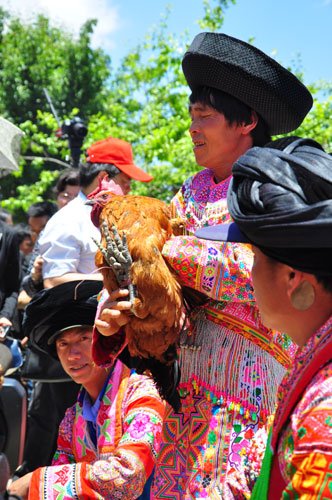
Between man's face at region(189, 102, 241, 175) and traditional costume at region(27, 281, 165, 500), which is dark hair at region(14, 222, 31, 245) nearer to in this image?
traditional costume at region(27, 281, 165, 500)

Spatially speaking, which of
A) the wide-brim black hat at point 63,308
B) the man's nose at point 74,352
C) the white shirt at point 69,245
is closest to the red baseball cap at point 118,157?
the white shirt at point 69,245

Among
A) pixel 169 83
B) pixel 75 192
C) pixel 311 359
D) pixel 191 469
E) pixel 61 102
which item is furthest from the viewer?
pixel 61 102

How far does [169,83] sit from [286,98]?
1014 centimetres

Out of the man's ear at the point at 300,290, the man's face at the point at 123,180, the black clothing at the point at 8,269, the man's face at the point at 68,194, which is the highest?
the man's face at the point at 68,194

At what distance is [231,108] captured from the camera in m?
2.38

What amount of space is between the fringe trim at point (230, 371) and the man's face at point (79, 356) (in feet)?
3.21

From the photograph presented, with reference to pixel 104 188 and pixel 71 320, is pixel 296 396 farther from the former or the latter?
pixel 71 320

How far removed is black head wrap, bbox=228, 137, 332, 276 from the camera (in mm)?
1321

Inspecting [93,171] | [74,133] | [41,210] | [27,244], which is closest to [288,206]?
[93,171]

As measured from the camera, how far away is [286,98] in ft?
7.56

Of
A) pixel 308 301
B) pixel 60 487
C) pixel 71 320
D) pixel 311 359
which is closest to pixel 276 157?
pixel 308 301

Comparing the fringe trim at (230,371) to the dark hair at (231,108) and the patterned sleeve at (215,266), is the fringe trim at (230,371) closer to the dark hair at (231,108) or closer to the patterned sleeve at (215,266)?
the patterned sleeve at (215,266)

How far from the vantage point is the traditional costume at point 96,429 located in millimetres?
2650

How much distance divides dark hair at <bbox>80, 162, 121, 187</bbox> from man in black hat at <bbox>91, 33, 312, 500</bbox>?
1738 millimetres
